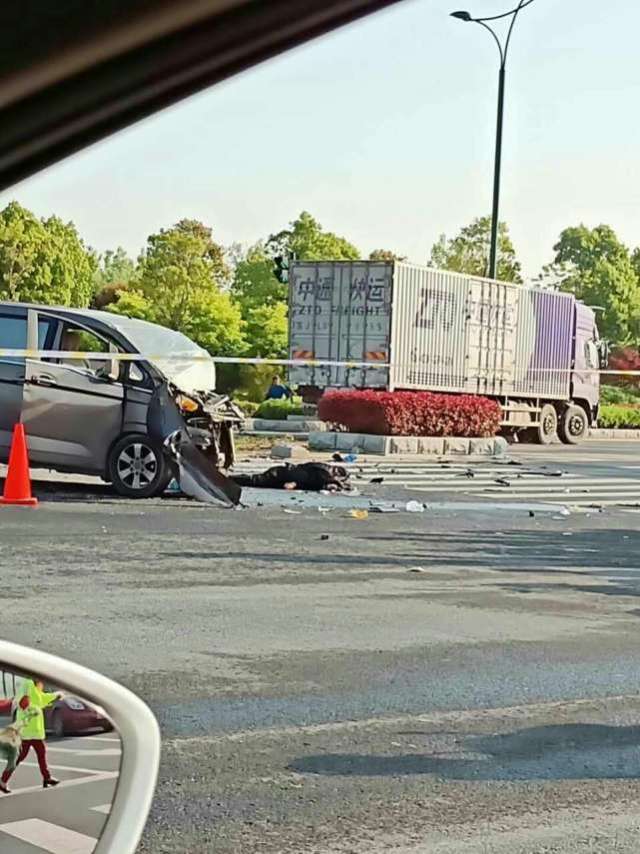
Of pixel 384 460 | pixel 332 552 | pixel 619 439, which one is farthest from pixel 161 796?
pixel 619 439

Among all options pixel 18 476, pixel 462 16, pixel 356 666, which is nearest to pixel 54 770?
pixel 462 16

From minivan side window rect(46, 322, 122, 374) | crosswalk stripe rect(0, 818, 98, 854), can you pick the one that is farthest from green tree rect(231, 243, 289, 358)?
crosswalk stripe rect(0, 818, 98, 854)

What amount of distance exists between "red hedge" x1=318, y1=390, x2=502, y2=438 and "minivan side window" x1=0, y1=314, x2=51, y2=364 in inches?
437

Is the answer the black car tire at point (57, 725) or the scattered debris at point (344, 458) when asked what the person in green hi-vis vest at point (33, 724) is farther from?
the scattered debris at point (344, 458)

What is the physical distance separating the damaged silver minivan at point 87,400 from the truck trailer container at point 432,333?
40.5 ft

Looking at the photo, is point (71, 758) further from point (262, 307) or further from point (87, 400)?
point (262, 307)

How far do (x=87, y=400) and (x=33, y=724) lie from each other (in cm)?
1294

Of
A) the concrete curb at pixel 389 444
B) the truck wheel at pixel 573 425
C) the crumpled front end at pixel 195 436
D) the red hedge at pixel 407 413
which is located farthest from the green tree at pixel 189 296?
the truck wheel at pixel 573 425

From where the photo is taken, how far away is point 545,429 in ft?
104

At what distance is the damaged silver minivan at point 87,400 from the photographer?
14.5 metres

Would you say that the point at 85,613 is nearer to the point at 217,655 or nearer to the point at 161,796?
the point at 217,655

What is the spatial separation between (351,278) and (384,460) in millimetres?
5995

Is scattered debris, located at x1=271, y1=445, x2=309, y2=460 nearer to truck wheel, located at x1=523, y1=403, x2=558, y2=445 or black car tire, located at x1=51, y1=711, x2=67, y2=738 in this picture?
truck wheel, located at x1=523, y1=403, x2=558, y2=445

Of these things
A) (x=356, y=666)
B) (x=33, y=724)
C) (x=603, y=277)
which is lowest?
(x=356, y=666)
